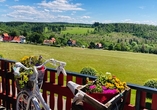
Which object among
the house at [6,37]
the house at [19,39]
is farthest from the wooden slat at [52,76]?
the house at [19,39]

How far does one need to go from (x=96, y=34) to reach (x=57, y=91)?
131 feet

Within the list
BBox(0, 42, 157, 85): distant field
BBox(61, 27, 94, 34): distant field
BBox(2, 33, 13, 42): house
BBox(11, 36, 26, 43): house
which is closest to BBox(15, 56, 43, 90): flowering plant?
BBox(0, 42, 157, 85): distant field

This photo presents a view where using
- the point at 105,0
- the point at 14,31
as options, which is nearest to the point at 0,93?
the point at 14,31

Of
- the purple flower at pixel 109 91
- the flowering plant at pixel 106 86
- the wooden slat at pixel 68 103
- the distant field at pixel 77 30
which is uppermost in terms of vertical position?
the distant field at pixel 77 30

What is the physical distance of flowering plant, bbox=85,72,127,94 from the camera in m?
1.29

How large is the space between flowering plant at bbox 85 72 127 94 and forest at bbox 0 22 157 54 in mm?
26911

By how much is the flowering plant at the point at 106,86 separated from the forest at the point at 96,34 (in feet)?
88.3

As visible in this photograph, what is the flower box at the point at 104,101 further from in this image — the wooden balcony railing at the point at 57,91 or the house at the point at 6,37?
the house at the point at 6,37

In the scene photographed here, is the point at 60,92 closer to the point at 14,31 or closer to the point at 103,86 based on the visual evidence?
the point at 103,86

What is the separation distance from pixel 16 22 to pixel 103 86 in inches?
1253

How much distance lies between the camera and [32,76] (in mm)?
1693

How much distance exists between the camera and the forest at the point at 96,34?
30641 millimetres

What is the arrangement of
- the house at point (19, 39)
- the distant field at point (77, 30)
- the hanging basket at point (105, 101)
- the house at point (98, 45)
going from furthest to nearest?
the distant field at point (77, 30), the house at point (98, 45), the house at point (19, 39), the hanging basket at point (105, 101)

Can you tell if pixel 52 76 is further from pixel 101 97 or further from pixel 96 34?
pixel 96 34
